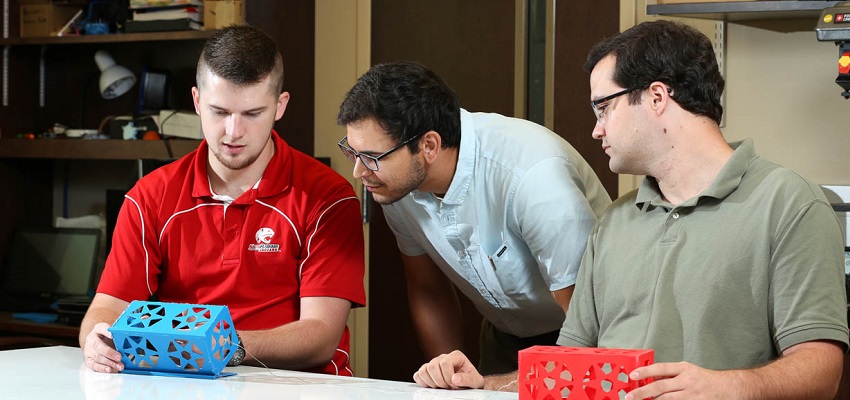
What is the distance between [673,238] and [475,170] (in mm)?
561

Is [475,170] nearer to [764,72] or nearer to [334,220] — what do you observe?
[334,220]

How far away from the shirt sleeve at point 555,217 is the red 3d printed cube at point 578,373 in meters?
0.53

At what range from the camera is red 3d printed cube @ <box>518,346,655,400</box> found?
142 cm

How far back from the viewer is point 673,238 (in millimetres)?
1757

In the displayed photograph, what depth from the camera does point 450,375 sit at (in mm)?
1741

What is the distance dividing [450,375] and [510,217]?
1.66 feet

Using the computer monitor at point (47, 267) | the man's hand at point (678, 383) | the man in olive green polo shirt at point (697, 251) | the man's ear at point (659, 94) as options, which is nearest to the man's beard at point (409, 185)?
the man in olive green polo shirt at point (697, 251)

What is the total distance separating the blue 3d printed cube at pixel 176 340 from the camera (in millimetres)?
1816

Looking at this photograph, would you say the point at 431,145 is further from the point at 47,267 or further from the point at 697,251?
the point at 47,267

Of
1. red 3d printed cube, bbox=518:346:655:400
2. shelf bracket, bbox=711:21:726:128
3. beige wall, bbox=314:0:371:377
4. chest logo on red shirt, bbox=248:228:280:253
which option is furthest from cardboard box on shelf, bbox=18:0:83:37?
red 3d printed cube, bbox=518:346:655:400

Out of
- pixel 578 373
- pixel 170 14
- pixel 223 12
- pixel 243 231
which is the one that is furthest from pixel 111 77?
pixel 578 373

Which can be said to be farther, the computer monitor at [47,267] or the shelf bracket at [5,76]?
the shelf bracket at [5,76]

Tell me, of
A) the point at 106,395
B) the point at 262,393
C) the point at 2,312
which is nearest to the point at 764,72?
the point at 262,393

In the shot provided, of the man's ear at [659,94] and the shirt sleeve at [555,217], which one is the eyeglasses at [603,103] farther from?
the shirt sleeve at [555,217]
